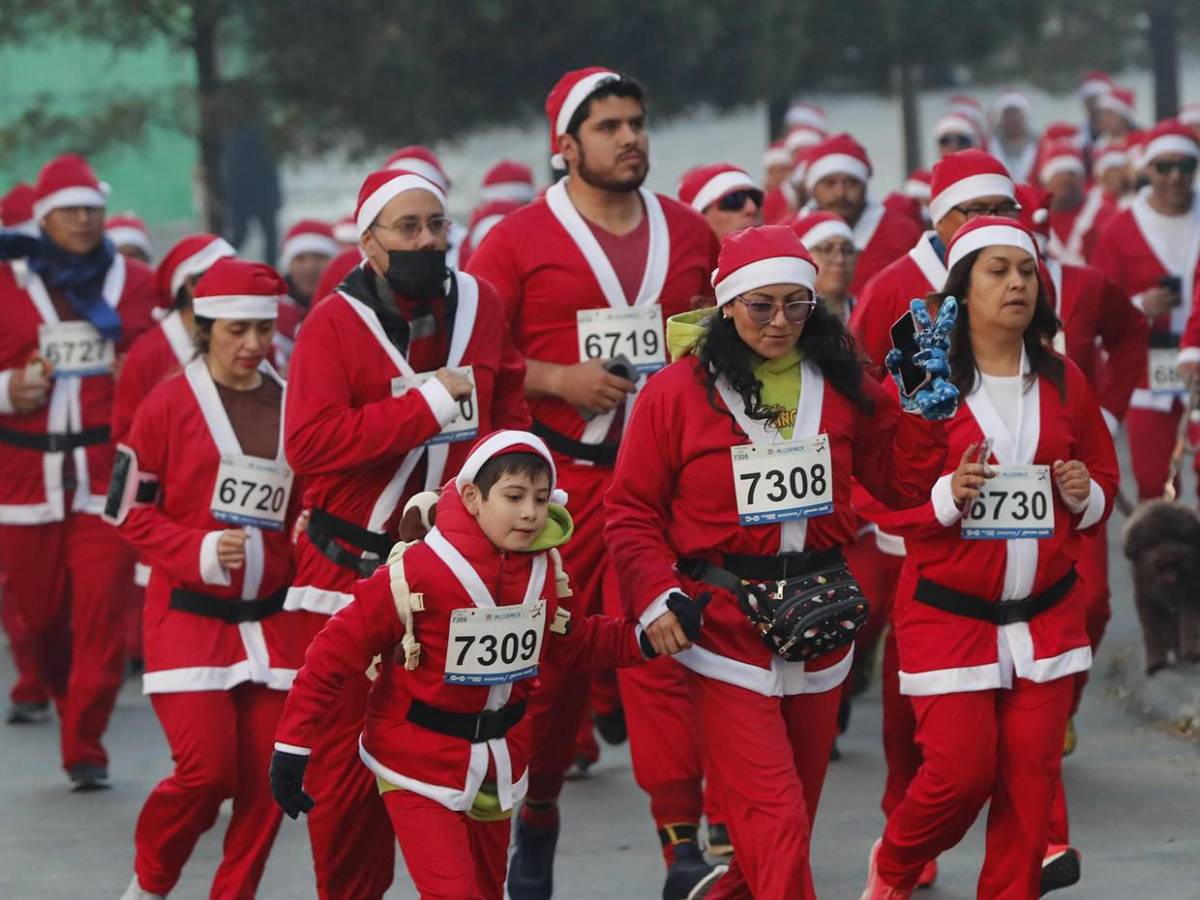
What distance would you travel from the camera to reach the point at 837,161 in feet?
42.2

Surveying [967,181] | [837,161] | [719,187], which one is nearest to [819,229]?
[719,187]

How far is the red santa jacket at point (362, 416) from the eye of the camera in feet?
25.8

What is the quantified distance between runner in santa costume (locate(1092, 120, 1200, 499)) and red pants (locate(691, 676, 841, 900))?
584cm

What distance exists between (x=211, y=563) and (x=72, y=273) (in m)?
3.44

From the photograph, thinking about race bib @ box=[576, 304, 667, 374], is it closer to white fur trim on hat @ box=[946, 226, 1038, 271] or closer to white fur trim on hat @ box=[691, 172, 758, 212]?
white fur trim on hat @ box=[946, 226, 1038, 271]

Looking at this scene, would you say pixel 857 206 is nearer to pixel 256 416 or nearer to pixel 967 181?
pixel 967 181

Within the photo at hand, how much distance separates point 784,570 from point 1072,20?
22.6 metres

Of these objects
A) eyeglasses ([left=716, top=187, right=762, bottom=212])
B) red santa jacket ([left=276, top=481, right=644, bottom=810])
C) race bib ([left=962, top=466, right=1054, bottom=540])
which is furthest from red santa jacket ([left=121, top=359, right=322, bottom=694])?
eyeglasses ([left=716, top=187, right=762, bottom=212])

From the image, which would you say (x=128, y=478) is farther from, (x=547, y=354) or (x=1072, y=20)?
(x=1072, y=20)

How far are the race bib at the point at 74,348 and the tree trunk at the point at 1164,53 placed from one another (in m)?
17.7

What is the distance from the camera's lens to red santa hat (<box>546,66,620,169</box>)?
29.5 feet

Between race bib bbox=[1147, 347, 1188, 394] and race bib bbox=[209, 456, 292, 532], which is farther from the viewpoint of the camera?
race bib bbox=[1147, 347, 1188, 394]

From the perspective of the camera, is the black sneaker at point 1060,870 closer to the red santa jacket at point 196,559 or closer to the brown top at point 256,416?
the red santa jacket at point 196,559

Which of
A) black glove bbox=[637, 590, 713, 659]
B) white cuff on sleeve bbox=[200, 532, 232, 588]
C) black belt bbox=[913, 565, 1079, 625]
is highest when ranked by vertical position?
white cuff on sleeve bbox=[200, 532, 232, 588]
